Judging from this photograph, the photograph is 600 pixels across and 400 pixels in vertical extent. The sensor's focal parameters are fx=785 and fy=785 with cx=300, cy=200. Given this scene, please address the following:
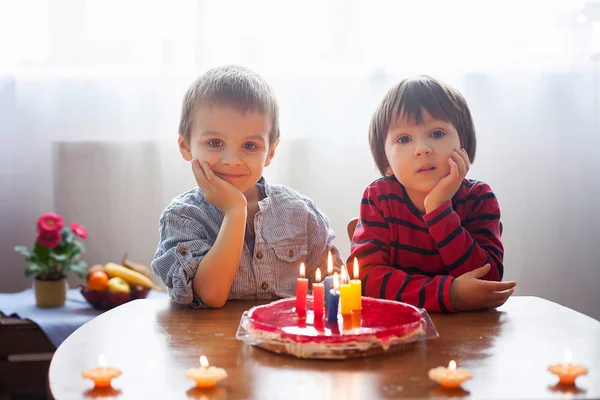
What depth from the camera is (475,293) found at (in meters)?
1.39

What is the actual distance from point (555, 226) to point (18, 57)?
6.76ft

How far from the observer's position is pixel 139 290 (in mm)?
2564

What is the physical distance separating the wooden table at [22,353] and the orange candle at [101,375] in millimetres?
1502

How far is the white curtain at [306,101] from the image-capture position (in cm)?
281

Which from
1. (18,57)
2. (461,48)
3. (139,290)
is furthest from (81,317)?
(461,48)

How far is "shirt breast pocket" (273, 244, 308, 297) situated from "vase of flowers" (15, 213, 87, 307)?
3.87 ft

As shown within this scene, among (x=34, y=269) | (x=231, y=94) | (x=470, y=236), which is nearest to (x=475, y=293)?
(x=470, y=236)

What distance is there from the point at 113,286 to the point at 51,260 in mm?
237

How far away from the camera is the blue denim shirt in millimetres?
1496

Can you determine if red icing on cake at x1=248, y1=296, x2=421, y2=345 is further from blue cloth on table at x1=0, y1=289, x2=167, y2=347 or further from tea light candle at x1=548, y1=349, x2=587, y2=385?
blue cloth on table at x1=0, y1=289, x2=167, y2=347

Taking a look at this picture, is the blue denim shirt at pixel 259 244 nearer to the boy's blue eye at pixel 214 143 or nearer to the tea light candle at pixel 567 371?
the boy's blue eye at pixel 214 143

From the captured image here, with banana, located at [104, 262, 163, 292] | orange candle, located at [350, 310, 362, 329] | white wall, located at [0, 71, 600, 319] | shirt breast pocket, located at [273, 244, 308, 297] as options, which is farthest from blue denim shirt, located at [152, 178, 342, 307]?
white wall, located at [0, 71, 600, 319]

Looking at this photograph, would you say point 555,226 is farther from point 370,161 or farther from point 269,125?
point 269,125

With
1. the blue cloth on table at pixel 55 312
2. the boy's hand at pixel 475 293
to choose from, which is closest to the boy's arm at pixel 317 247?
the boy's hand at pixel 475 293
